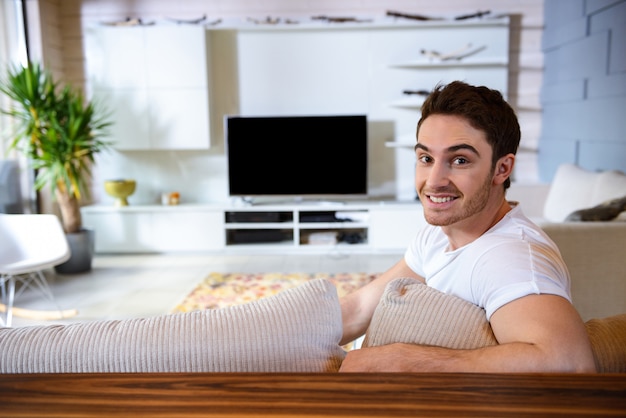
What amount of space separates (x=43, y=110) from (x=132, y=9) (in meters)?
1.62

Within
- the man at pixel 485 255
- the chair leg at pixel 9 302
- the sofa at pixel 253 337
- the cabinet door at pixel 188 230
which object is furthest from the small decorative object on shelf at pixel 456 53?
the sofa at pixel 253 337

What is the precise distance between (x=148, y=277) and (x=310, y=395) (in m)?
3.83

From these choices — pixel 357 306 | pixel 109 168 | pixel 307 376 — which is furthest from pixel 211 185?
pixel 307 376

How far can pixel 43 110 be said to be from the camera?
13.9ft

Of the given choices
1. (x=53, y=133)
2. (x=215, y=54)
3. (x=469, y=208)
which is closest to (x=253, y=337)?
(x=469, y=208)

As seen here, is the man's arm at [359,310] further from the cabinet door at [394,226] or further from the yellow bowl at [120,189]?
the yellow bowl at [120,189]

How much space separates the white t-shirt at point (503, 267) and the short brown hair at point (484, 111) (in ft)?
0.54

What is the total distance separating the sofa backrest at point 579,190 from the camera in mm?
3248

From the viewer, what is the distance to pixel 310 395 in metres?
0.80

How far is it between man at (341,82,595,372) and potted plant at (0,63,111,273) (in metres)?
3.62

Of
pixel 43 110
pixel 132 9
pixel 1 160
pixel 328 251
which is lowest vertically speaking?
pixel 328 251

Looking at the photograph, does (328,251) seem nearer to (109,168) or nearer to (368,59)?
(368,59)

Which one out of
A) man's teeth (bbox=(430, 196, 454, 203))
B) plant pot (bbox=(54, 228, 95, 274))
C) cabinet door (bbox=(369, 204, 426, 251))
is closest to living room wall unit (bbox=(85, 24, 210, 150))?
plant pot (bbox=(54, 228, 95, 274))

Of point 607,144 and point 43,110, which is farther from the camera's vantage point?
point 43,110
